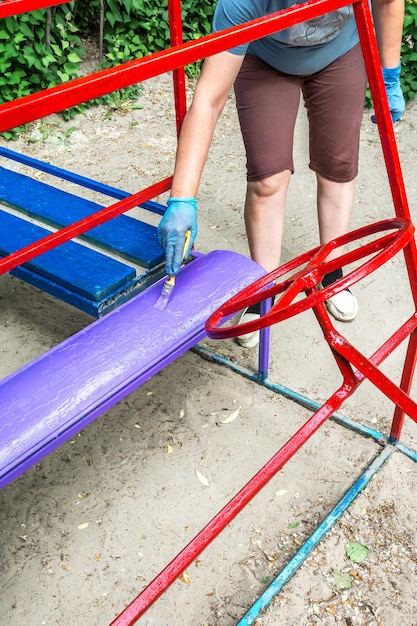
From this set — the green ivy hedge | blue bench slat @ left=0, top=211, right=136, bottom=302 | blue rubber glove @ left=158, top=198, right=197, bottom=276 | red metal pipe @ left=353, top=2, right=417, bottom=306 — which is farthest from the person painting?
the green ivy hedge

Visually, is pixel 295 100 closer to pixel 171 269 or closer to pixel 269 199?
pixel 269 199

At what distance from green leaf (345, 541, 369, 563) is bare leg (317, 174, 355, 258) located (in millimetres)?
1261

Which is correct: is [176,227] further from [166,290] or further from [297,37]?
[297,37]

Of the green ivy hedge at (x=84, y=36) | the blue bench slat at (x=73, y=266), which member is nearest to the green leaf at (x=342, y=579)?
the blue bench slat at (x=73, y=266)

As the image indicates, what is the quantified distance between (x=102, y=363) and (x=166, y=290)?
33cm

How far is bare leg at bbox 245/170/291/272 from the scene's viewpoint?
2.43 meters

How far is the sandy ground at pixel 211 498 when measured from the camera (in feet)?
5.82

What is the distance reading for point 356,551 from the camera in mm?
1870

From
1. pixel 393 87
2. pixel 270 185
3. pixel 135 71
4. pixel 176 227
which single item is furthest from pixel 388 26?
pixel 135 71

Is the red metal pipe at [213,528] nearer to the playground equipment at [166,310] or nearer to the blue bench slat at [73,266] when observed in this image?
the playground equipment at [166,310]

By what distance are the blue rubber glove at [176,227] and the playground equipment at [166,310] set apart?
0.12 meters

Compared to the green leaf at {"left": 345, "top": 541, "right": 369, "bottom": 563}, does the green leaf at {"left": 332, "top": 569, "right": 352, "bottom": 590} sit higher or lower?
lower

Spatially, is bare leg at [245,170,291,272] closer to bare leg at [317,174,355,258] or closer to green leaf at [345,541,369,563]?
bare leg at [317,174,355,258]

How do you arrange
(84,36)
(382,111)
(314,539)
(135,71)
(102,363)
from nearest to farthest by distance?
(135,71)
(382,111)
(102,363)
(314,539)
(84,36)
